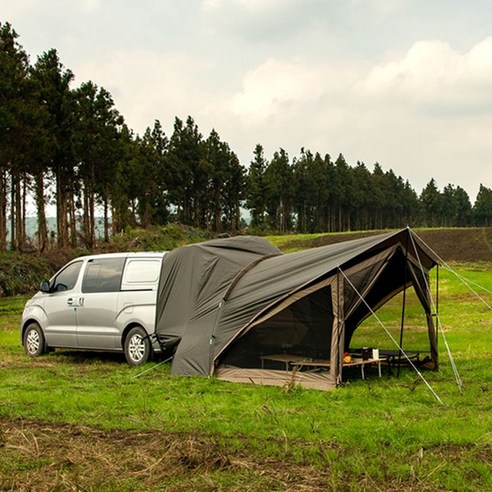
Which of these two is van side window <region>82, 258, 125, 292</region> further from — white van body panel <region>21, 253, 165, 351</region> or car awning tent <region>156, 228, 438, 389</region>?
car awning tent <region>156, 228, 438, 389</region>

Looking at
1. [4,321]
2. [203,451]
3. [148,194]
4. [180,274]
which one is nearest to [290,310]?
[180,274]

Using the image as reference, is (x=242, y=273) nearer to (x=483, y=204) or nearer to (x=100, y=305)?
(x=100, y=305)

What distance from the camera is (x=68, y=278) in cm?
1325

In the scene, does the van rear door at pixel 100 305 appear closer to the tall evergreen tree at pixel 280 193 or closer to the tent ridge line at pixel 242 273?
the tent ridge line at pixel 242 273

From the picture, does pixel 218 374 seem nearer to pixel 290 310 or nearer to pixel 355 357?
pixel 290 310

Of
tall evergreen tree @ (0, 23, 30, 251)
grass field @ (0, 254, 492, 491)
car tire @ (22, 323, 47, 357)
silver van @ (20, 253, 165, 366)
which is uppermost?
tall evergreen tree @ (0, 23, 30, 251)

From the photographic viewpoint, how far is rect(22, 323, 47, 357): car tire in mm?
13375

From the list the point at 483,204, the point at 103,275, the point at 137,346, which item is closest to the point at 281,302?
the point at 137,346

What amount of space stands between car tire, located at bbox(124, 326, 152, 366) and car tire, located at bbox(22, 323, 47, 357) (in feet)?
8.31

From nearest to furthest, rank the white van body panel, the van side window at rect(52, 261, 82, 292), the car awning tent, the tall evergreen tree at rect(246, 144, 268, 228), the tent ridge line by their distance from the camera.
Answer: the car awning tent
the tent ridge line
the white van body panel
the van side window at rect(52, 261, 82, 292)
the tall evergreen tree at rect(246, 144, 268, 228)

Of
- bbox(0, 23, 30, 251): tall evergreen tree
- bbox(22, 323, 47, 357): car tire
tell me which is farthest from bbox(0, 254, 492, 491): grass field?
bbox(0, 23, 30, 251): tall evergreen tree

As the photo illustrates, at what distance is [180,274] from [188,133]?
214 ft

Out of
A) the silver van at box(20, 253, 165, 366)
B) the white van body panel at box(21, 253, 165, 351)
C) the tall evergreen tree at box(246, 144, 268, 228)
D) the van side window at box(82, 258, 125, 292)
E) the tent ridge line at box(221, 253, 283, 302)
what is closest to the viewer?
the tent ridge line at box(221, 253, 283, 302)

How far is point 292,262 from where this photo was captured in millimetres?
10367
